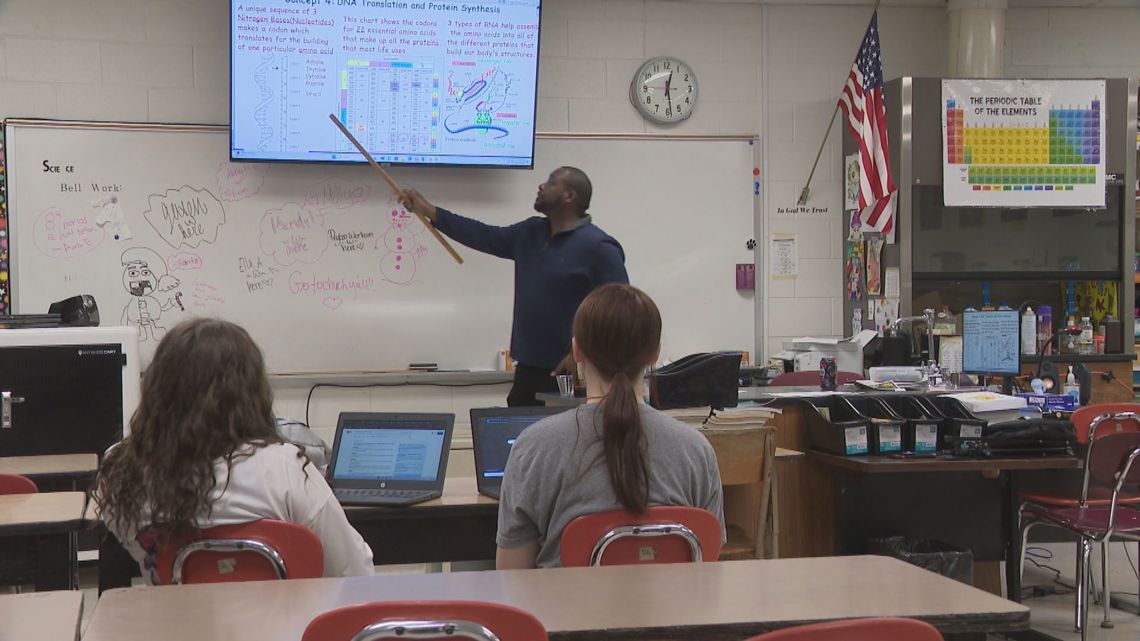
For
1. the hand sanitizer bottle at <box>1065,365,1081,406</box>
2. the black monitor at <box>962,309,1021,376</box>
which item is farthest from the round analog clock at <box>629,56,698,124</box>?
the hand sanitizer bottle at <box>1065,365,1081,406</box>

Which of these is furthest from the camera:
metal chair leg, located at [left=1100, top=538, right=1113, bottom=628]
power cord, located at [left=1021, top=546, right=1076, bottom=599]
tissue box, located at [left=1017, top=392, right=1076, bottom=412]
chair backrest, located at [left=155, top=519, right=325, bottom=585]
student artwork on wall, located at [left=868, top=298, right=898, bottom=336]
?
student artwork on wall, located at [left=868, top=298, right=898, bottom=336]

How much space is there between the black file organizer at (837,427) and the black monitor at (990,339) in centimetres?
168

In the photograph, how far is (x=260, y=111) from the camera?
5.33 m

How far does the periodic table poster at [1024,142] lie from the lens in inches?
233

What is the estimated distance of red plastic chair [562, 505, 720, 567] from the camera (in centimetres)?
217

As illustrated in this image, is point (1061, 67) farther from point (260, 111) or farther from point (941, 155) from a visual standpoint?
point (260, 111)

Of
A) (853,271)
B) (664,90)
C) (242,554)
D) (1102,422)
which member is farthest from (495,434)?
(853,271)

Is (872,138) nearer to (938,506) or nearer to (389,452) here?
(938,506)

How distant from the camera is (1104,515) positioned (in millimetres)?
3994

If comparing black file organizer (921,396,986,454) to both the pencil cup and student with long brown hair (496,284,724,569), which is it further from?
student with long brown hair (496,284,724,569)

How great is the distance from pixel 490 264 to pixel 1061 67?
344cm

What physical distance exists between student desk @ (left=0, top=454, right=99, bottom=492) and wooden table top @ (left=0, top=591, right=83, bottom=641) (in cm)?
166

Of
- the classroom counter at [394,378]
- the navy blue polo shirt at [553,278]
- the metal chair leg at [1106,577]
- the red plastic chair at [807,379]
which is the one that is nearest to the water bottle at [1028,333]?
the red plastic chair at [807,379]

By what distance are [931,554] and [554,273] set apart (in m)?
1.81
